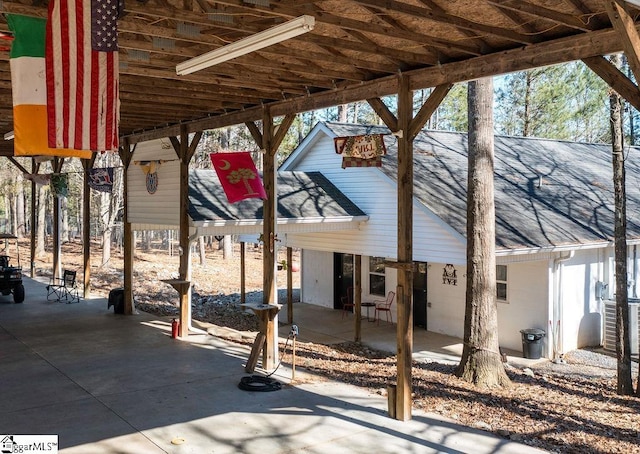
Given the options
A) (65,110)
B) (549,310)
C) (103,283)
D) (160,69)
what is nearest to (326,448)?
(65,110)

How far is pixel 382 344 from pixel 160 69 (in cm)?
813

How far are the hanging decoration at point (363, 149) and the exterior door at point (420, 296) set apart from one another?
6686 millimetres

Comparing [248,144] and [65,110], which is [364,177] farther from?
[248,144]

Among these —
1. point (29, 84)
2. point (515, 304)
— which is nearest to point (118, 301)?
point (515, 304)

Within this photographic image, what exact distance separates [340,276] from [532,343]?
23.5 feet

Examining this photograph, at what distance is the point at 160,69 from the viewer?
8.73 m

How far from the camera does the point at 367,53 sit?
24.8 ft

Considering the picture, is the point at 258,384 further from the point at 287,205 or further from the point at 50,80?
the point at 287,205

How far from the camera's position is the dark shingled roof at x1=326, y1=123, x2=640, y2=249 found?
43.8 feet

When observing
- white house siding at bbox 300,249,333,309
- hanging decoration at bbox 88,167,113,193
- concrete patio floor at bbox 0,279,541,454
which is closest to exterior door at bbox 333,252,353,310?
white house siding at bbox 300,249,333,309

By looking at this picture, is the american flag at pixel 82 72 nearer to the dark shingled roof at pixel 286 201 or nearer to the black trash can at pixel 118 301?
the dark shingled roof at pixel 286 201

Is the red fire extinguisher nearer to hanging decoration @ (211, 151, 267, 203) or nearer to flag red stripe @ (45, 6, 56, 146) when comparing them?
hanging decoration @ (211, 151, 267, 203)

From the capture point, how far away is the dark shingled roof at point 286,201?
13883 millimetres

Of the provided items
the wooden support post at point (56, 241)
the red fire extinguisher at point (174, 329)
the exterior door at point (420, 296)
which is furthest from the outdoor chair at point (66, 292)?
the exterior door at point (420, 296)
